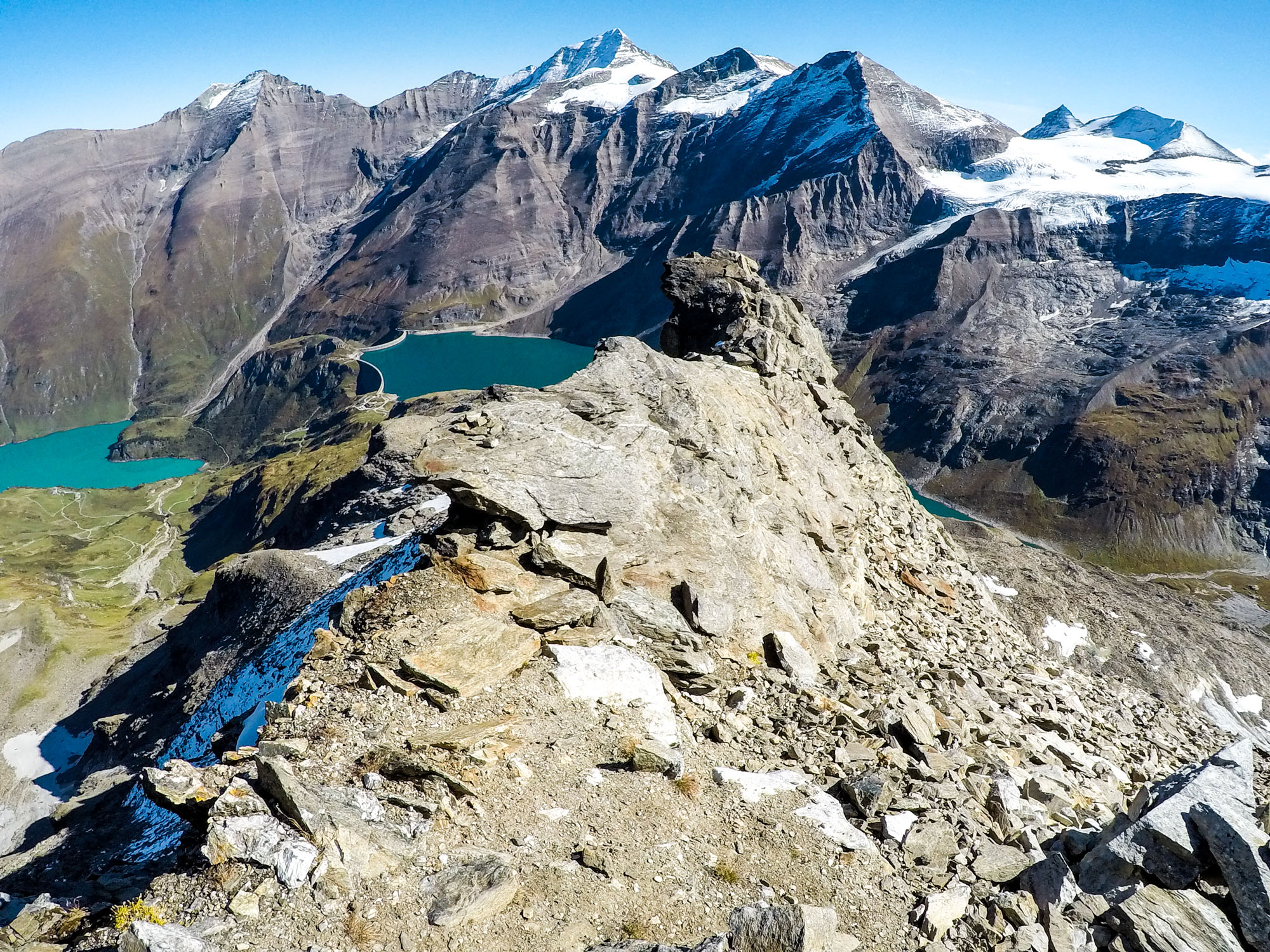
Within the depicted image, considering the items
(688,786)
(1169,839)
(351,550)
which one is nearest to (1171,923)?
(1169,839)

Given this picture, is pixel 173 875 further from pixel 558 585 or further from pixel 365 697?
pixel 558 585

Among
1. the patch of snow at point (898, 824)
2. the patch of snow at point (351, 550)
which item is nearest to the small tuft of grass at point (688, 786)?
the patch of snow at point (898, 824)

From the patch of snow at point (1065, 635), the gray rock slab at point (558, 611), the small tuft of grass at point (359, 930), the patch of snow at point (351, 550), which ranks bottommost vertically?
the patch of snow at point (1065, 635)

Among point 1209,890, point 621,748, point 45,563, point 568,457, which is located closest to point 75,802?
point 568,457

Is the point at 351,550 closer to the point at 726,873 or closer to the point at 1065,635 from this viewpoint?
the point at 726,873

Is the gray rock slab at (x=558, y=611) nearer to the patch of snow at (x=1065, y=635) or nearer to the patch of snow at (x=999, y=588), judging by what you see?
the patch of snow at (x=999, y=588)

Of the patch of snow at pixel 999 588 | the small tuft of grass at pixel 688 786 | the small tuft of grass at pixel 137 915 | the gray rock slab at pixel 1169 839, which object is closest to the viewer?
the small tuft of grass at pixel 137 915
